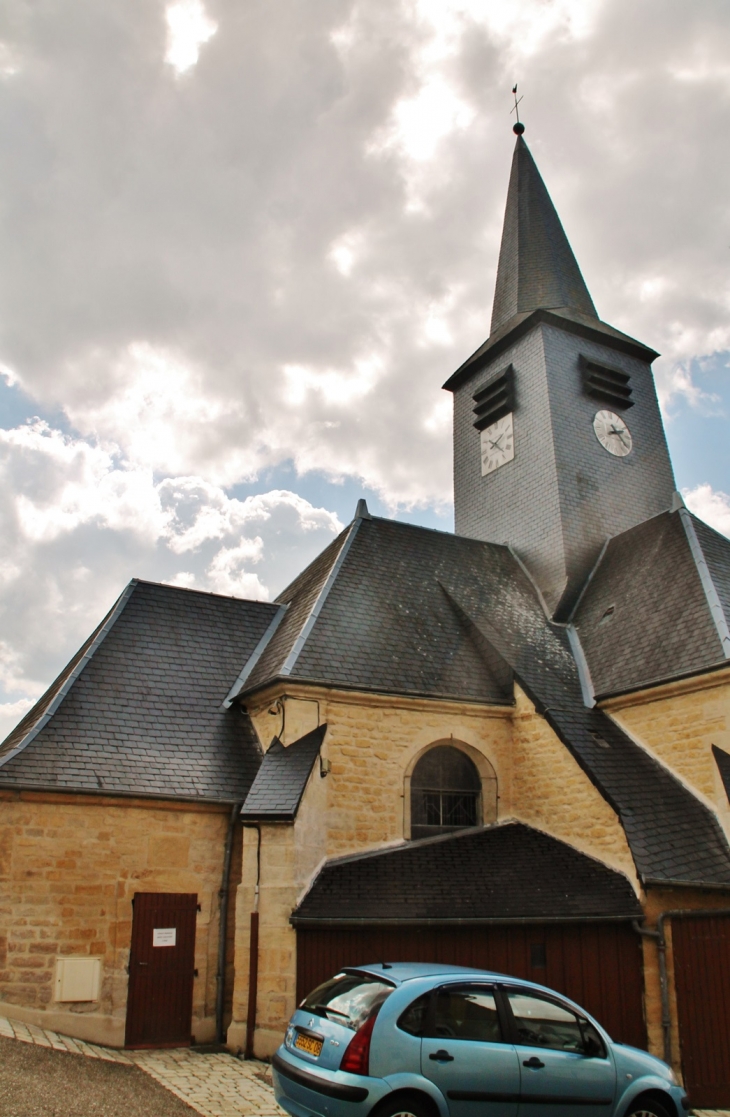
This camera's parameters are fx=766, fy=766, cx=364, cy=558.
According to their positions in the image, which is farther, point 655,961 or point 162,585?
point 162,585

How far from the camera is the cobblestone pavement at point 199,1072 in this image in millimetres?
6375

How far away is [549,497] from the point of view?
15641mm

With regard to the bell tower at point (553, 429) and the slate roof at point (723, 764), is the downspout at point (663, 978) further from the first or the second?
the bell tower at point (553, 429)

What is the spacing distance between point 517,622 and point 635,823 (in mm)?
4631

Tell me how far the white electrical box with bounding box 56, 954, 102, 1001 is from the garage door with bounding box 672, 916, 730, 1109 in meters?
6.54

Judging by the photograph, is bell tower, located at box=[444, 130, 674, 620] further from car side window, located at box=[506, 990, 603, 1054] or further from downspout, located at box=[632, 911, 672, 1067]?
car side window, located at box=[506, 990, 603, 1054]

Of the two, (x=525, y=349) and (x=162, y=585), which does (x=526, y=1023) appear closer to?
(x=162, y=585)

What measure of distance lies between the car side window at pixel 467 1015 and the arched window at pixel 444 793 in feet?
16.3

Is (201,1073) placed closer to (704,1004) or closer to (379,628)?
(704,1004)

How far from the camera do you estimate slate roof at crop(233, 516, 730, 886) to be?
31.6 ft

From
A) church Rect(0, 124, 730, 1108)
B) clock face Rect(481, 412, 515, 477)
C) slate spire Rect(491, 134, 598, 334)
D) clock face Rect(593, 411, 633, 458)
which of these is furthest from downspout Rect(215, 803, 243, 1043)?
slate spire Rect(491, 134, 598, 334)

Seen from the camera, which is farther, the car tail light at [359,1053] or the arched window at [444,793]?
the arched window at [444,793]

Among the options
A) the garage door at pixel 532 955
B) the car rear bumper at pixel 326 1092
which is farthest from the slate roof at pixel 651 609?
the car rear bumper at pixel 326 1092

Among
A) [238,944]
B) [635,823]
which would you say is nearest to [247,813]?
[238,944]
